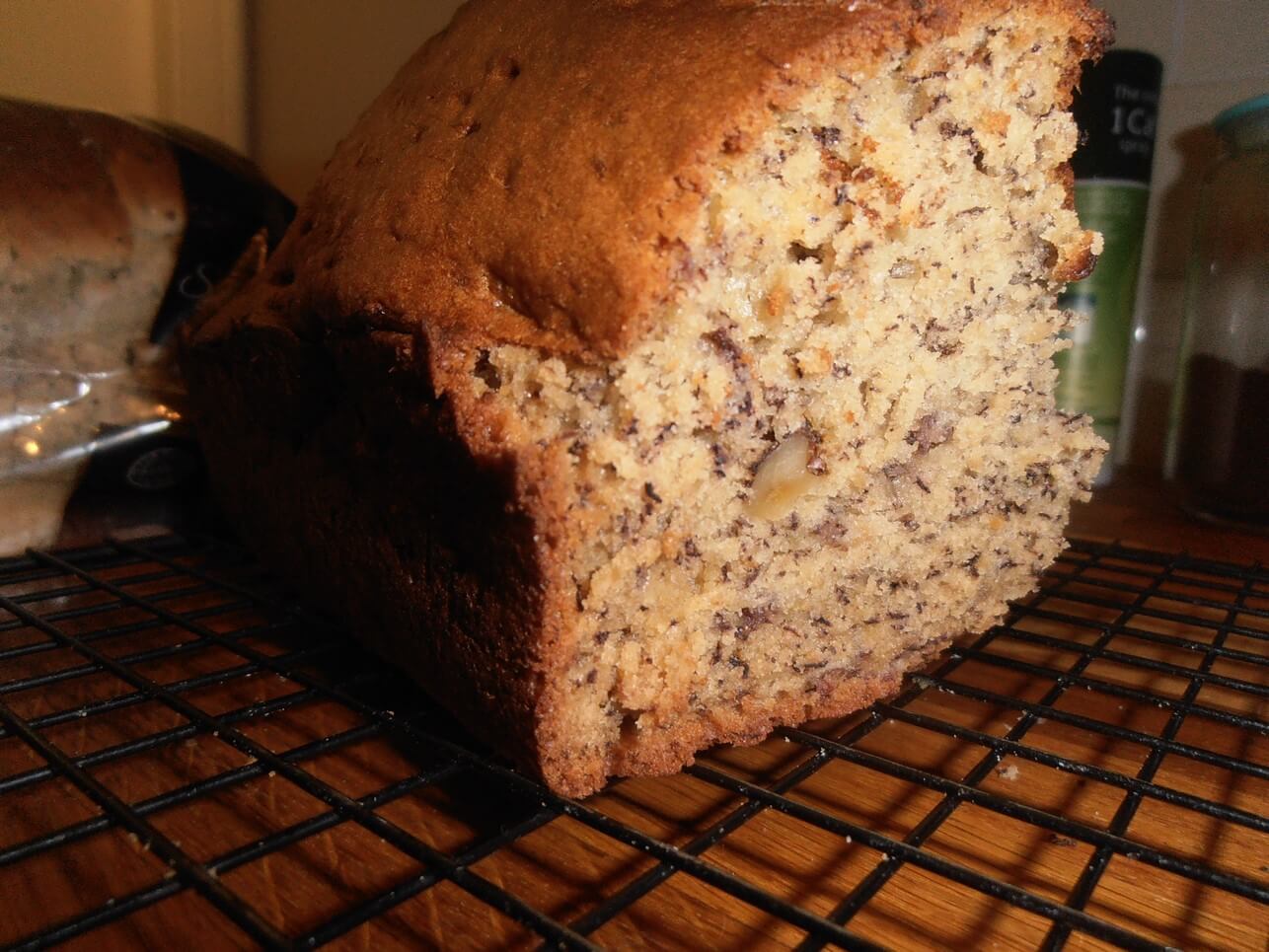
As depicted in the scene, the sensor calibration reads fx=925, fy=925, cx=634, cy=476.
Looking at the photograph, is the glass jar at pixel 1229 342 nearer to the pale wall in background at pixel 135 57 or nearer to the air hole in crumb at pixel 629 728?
the air hole in crumb at pixel 629 728

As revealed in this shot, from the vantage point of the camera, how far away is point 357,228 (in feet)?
3.10

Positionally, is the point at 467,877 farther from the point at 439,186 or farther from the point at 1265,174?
the point at 1265,174

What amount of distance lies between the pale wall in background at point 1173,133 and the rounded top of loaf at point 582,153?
1.26 meters

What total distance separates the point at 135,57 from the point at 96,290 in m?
1.38

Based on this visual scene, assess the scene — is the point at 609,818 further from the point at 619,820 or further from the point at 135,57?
the point at 135,57

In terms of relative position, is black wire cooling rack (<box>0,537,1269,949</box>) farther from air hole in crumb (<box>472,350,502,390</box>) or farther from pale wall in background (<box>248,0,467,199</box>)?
pale wall in background (<box>248,0,467,199</box>)

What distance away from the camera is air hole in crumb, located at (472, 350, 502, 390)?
732 millimetres

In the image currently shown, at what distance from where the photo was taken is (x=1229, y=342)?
1.74 meters

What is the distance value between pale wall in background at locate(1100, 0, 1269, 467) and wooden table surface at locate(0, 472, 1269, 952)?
116 centimetres

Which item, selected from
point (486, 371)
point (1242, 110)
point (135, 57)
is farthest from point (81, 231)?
point (1242, 110)

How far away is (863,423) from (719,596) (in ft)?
0.68

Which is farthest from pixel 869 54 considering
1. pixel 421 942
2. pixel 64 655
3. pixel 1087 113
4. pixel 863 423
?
pixel 1087 113

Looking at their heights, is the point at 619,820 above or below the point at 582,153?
below

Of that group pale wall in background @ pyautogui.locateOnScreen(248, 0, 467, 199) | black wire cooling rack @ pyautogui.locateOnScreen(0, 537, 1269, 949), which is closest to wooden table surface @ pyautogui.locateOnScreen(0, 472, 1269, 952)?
black wire cooling rack @ pyautogui.locateOnScreen(0, 537, 1269, 949)
